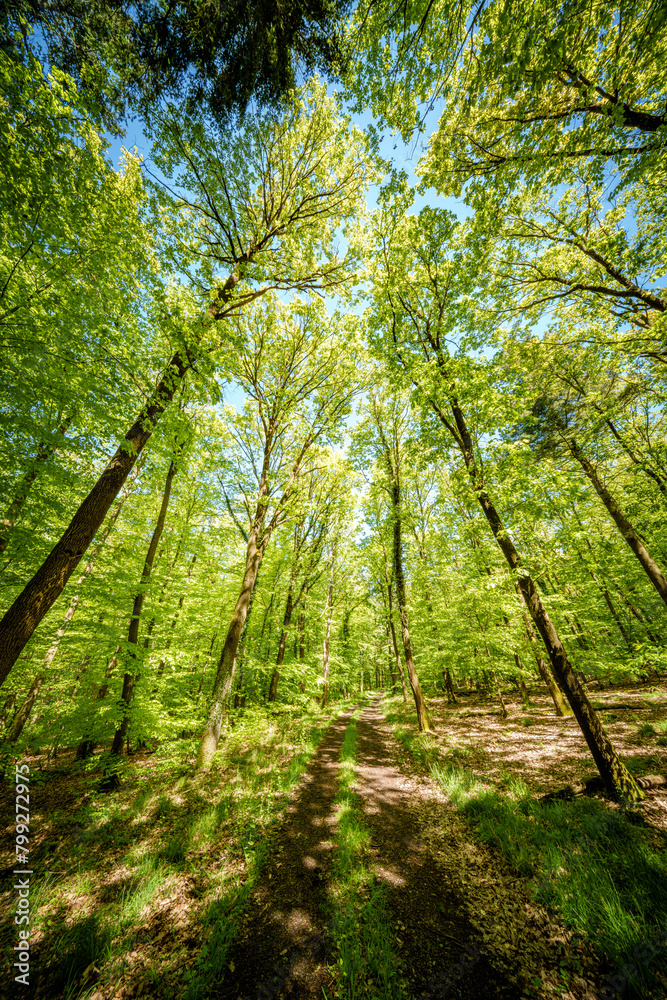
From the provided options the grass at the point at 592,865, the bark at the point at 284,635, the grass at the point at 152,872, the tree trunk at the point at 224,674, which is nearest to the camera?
the grass at the point at 592,865

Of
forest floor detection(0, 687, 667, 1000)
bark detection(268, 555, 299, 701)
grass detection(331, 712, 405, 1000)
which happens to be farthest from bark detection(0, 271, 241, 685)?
bark detection(268, 555, 299, 701)

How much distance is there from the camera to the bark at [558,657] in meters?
5.07

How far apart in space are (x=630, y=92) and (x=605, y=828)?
10.3m

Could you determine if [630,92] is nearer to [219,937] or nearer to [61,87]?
[61,87]

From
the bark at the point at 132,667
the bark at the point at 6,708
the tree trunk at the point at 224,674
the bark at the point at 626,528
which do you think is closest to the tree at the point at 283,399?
the tree trunk at the point at 224,674

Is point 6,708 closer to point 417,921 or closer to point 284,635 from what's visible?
point 284,635

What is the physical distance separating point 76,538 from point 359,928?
622 cm

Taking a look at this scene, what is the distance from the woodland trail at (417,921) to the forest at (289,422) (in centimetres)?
4

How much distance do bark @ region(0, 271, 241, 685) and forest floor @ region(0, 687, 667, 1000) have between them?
3144mm

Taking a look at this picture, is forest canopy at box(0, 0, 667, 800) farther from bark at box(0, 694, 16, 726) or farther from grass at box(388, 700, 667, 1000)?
bark at box(0, 694, 16, 726)

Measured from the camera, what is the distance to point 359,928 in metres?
3.35

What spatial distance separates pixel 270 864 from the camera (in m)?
4.41

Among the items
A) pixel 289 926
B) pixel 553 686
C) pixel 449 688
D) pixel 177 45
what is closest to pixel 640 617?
pixel 449 688

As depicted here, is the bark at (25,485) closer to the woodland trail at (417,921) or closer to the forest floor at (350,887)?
the forest floor at (350,887)
